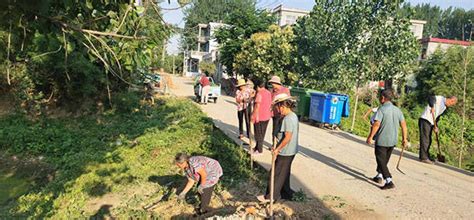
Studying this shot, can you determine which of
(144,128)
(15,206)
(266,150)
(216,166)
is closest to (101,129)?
(144,128)

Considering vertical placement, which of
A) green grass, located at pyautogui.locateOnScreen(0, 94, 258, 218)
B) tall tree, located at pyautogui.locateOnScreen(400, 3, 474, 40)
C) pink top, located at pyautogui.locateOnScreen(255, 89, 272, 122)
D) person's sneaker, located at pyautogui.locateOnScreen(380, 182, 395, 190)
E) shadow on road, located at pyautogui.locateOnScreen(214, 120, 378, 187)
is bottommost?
green grass, located at pyautogui.locateOnScreen(0, 94, 258, 218)

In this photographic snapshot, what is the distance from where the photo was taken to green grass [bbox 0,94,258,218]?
725 centimetres

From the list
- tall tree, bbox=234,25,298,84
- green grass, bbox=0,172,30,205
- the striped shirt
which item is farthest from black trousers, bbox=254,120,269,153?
tall tree, bbox=234,25,298,84

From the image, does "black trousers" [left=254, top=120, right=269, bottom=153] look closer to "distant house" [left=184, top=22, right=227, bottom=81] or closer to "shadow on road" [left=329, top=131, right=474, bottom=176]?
"shadow on road" [left=329, top=131, right=474, bottom=176]

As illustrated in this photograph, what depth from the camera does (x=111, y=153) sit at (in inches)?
394

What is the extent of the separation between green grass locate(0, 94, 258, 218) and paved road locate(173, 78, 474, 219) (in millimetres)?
1293

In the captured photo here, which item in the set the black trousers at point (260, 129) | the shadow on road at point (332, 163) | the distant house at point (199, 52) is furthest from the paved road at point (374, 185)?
the distant house at point (199, 52)

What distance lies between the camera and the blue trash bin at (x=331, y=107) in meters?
14.0

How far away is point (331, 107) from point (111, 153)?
7927mm

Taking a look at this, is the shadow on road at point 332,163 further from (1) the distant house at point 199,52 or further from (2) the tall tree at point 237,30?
(1) the distant house at point 199,52

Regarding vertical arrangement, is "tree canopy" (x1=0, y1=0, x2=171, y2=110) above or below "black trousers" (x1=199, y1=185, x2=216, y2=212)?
above

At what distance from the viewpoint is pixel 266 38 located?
24.5 m

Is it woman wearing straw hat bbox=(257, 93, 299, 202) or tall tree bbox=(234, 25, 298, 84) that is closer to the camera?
woman wearing straw hat bbox=(257, 93, 299, 202)

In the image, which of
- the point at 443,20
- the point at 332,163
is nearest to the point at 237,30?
the point at 332,163
